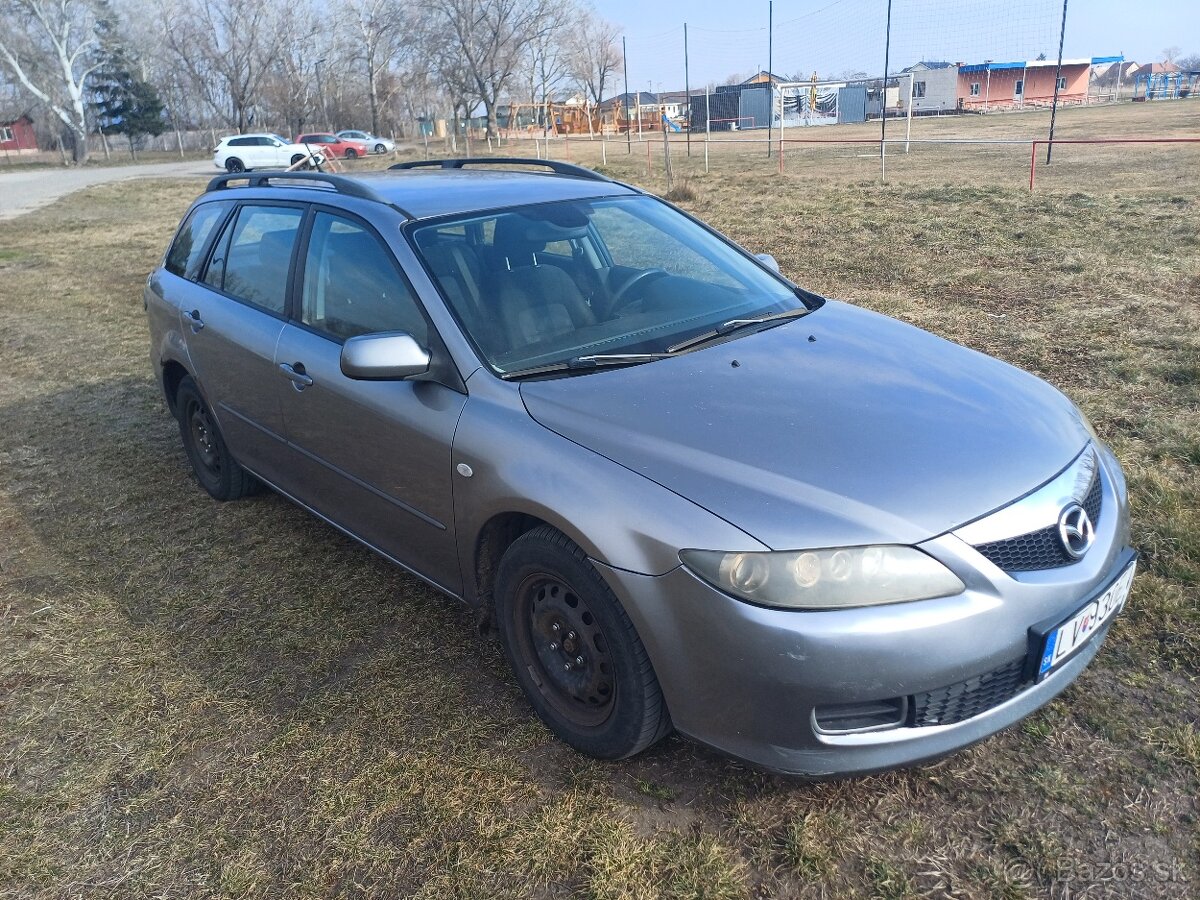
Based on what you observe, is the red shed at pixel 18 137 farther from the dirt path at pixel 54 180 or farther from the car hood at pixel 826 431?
the car hood at pixel 826 431

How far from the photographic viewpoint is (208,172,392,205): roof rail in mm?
3419

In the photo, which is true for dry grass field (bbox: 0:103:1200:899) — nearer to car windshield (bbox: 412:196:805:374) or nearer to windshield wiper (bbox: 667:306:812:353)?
car windshield (bbox: 412:196:805:374)

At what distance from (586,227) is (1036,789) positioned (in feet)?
7.98

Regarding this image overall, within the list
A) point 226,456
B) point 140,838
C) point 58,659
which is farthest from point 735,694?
point 226,456

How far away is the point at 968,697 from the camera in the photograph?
2.14 meters

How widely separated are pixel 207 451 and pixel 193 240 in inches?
43.3

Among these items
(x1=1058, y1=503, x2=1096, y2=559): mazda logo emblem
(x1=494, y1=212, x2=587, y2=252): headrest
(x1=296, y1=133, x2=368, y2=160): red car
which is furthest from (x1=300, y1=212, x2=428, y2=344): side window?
(x1=296, y1=133, x2=368, y2=160): red car

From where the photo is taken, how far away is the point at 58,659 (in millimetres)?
3340

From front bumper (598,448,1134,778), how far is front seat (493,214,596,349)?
103 centimetres

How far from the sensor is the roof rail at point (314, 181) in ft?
11.2

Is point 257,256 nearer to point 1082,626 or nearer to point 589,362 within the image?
point 589,362

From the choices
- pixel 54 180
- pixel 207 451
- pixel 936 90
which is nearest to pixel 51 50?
pixel 54 180

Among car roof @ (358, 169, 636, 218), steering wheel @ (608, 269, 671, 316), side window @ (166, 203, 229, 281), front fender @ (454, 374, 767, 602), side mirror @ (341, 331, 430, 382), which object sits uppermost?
car roof @ (358, 169, 636, 218)

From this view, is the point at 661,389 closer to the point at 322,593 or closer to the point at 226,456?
the point at 322,593
